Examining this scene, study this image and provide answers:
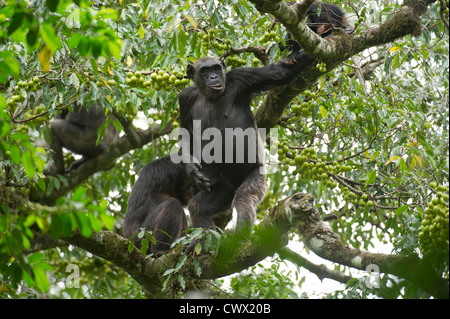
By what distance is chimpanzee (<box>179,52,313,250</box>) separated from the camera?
550 cm

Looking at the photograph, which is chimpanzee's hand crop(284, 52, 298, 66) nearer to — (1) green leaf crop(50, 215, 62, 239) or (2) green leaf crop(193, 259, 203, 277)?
(2) green leaf crop(193, 259, 203, 277)

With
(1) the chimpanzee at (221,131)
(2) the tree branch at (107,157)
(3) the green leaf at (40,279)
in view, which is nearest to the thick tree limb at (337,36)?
(1) the chimpanzee at (221,131)

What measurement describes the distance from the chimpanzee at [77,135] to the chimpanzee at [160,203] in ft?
8.28

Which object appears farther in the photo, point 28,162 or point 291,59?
point 291,59

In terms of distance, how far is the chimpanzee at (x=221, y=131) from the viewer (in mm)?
5504

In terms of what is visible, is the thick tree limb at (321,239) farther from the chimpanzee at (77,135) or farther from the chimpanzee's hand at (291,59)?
the chimpanzee at (77,135)

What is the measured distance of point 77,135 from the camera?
30.2 feet

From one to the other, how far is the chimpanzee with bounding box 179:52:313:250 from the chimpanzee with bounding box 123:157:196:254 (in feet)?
0.99

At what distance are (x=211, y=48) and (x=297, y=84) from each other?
1.05 m

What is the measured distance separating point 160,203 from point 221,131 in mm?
1333

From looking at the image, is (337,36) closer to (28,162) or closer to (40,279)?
(28,162)

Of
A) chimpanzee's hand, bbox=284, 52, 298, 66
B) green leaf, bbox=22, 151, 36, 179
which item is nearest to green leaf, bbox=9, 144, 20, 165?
green leaf, bbox=22, 151, 36, 179

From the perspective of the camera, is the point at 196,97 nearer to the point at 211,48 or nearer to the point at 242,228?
the point at 211,48

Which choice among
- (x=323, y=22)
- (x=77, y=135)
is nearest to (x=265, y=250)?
(x=323, y=22)
